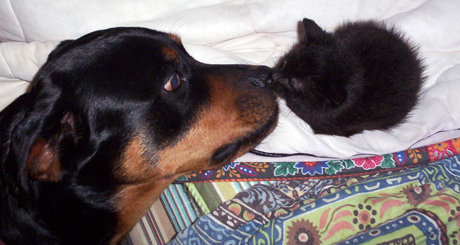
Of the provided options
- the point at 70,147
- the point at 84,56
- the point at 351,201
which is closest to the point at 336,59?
the point at 351,201

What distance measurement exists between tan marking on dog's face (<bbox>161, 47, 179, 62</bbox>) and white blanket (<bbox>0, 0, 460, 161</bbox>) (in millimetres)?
817

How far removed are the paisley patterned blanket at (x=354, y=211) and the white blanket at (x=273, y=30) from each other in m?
0.17

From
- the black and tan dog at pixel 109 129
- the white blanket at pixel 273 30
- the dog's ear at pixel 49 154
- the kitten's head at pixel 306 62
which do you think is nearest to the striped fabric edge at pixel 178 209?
the white blanket at pixel 273 30

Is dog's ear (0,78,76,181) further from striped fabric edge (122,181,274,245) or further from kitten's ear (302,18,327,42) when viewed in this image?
kitten's ear (302,18,327,42)

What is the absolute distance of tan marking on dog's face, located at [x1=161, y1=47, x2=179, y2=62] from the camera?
178 cm

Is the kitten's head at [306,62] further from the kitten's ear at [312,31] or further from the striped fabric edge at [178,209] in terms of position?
the striped fabric edge at [178,209]

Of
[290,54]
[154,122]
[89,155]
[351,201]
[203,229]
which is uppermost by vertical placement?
[290,54]

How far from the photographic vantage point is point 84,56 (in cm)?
165

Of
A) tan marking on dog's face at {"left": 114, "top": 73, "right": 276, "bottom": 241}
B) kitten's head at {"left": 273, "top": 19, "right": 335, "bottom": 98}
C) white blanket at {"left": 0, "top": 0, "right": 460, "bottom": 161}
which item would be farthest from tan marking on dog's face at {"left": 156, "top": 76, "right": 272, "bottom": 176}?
white blanket at {"left": 0, "top": 0, "right": 460, "bottom": 161}

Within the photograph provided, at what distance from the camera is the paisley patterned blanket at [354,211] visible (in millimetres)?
2188

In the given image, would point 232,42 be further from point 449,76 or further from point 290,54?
point 449,76

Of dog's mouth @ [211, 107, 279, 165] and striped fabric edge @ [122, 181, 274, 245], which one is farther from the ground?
dog's mouth @ [211, 107, 279, 165]

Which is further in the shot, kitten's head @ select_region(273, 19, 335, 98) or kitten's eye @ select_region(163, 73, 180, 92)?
kitten's head @ select_region(273, 19, 335, 98)

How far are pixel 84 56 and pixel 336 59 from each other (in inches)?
56.1
